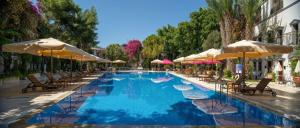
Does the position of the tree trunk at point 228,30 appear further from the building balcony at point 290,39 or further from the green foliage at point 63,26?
the green foliage at point 63,26

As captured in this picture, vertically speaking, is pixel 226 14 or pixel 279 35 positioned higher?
pixel 226 14

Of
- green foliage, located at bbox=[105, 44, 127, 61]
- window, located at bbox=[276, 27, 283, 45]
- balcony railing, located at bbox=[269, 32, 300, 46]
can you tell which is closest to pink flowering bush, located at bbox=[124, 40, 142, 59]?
green foliage, located at bbox=[105, 44, 127, 61]

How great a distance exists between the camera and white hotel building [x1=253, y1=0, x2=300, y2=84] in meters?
21.7

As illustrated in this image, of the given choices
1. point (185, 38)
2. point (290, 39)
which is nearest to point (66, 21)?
point (185, 38)

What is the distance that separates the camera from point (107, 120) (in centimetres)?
802

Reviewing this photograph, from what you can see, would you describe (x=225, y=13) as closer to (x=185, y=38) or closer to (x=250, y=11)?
(x=250, y=11)

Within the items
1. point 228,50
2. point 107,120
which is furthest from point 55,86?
point 228,50

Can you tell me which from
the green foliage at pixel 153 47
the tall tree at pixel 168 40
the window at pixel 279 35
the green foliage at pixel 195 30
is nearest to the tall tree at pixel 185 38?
the green foliage at pixel 195 30

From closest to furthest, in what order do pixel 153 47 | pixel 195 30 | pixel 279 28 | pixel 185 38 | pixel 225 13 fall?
pixel 279 28, pixel 225 13, pixel 195 30, pixel 185 38, pixel 153 47

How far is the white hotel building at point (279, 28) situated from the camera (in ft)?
71.1

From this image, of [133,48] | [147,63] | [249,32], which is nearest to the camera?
[249,32]

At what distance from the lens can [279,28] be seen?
961 inches

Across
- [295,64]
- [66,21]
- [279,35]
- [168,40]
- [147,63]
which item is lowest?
[295,64]

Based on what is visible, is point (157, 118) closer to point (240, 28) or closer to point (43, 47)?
point (43, 47)
